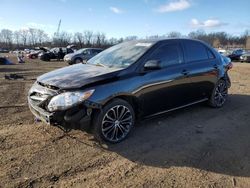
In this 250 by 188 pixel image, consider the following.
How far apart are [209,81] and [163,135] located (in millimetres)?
2255

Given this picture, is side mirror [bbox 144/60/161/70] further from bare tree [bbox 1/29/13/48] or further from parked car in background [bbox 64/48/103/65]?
bare tree [bbox 1/29/13/48]

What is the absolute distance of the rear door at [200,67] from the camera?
233 inches

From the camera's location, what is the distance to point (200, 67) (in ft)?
20.1

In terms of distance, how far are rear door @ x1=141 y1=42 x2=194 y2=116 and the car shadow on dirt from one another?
0.41 meters

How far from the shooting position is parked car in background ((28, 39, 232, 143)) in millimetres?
4160

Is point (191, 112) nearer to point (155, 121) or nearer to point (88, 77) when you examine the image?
point (155, 121)

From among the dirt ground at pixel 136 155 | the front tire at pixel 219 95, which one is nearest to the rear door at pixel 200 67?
the front tire at pixel 219 95

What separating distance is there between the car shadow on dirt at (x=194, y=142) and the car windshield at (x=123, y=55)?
1.32 m

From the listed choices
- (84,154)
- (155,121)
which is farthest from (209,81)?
(84,154)

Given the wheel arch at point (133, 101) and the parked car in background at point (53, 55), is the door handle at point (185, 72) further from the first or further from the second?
the parked car in background at point (53, 55)

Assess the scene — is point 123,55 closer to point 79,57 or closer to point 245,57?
point 79,57

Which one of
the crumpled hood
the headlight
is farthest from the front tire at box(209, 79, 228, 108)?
the headlight

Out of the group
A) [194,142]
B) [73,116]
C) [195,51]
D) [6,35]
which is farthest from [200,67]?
[6,35]

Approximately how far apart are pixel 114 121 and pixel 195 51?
2772 millimetres
